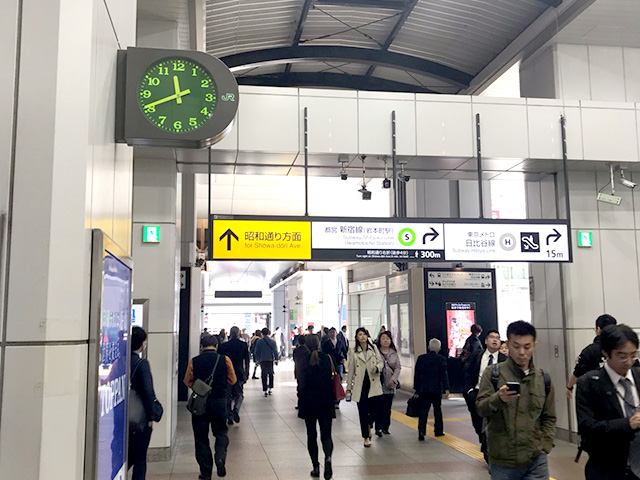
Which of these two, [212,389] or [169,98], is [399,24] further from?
[169,98]

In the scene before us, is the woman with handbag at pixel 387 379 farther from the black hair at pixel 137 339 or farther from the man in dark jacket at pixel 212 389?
the black hair at pixel 137 339

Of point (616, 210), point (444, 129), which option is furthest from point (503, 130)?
point (616, 210)

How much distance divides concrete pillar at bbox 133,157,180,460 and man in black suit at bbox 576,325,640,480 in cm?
600

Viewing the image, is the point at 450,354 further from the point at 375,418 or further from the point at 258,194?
the point at 258,194

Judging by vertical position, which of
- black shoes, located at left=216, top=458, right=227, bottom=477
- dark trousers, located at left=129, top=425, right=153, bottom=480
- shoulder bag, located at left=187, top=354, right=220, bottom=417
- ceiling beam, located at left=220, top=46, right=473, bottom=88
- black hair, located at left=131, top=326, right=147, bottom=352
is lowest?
black shoes, located at left=216, top=458, right=227, bottom=477

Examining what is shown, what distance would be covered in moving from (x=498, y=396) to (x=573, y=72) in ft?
25.3

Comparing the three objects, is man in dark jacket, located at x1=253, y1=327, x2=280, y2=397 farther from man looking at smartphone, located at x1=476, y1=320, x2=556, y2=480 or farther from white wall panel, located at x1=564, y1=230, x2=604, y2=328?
man looking at smartphone, located at x1=476, y1=320, x2=556, y2=480

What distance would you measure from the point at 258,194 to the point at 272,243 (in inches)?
515

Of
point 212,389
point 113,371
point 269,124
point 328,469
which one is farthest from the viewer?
point 269,124

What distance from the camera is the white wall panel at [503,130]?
9.00m

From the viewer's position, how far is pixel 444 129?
29.3 feet

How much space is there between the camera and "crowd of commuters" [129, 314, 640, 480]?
3.39m

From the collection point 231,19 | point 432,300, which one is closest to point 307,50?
point 231,19

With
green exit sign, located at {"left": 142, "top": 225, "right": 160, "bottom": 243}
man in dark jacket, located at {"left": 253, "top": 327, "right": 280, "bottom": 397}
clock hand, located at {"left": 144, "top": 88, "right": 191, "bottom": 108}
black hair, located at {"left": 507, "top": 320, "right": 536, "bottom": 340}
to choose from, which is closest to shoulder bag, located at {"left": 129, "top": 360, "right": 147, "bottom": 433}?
clock hand, located at {"left": 144, "top": 88, "right": 191, "bottom": 108}
